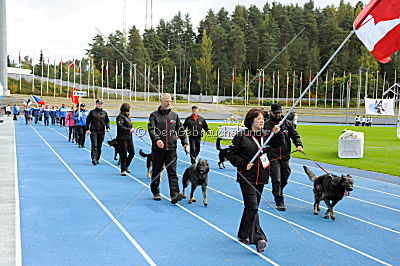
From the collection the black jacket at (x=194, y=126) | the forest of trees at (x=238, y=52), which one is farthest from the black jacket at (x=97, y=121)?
the forest of trees at (x=238, y=52)

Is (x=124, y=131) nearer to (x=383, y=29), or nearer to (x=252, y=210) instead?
(x=383, y=29)

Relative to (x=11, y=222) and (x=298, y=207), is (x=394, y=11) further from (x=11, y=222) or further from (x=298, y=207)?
(x=11, y=222)

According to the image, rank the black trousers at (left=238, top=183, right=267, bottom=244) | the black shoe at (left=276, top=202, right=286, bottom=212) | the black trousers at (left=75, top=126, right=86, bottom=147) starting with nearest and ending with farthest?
the black trousers at (left=238, top=183, right=267, bottom=244) < the black shoe at (left=276, top=202, right=286, bottom=212) < the black trousers at (left=75, top=126, right=86, bottom=147)

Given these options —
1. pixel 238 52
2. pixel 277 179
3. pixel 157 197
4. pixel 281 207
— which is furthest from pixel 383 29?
pixel 238 52

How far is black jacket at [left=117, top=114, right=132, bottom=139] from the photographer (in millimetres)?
12867

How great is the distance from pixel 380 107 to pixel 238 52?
74273 mm

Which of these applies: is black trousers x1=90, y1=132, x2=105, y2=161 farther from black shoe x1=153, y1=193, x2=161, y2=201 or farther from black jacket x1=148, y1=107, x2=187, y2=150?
black jacket x1=148, y1=107, x2=187, y2=150

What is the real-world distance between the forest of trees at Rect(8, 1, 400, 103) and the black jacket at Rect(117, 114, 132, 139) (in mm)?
→ 70255

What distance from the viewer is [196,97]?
10219cm

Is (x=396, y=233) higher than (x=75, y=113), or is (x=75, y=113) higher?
(x=75, y=113)

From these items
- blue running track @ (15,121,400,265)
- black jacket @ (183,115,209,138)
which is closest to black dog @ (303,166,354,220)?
blue running track @ (15,121,400,265)

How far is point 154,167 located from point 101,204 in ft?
4.20

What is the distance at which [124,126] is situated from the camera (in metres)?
12.9

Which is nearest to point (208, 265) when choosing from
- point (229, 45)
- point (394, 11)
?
point (394, 11)
